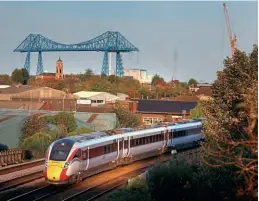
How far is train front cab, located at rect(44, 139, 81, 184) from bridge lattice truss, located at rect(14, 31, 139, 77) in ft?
350

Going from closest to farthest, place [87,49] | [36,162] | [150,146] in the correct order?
1. [36,162]
2. [150,146]
3. [87,49]

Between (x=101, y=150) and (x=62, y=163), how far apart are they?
2614 mm

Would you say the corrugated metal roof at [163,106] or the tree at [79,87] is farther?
the tree at [79,87]

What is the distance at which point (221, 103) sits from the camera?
13773 millimetres

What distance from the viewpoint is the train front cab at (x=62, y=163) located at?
15.9 m

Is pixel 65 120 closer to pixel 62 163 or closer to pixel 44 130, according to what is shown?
pixel 44 130

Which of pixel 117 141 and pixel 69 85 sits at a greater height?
pixel 69 85

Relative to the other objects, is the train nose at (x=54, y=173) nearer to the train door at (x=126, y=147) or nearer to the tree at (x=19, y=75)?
the train door at (x=126, y=147)

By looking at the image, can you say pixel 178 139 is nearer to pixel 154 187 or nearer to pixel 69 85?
pixel 154 187

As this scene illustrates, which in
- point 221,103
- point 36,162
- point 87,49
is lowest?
point 36,162

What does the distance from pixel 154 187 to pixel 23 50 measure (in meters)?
148

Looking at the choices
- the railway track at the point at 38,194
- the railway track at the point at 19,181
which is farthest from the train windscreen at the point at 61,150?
the railway track at the point at 19,181

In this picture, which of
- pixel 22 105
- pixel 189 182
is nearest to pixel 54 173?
pixel 189 182

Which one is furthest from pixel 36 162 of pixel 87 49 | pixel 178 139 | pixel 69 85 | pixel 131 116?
pixel 87 49
